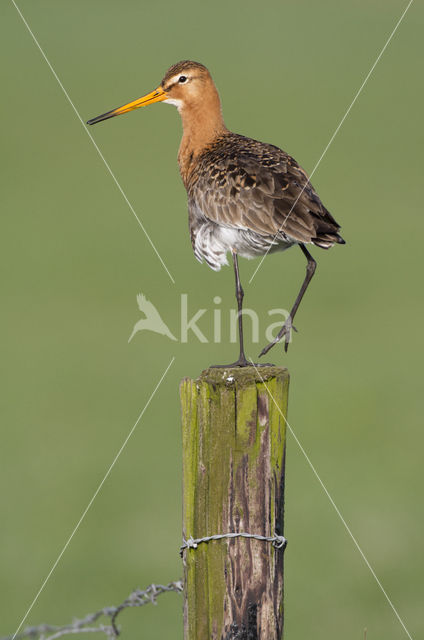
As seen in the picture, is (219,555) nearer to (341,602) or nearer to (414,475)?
(341,602)

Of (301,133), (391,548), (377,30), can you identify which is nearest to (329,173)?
(301,133)

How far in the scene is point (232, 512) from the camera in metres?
4.93

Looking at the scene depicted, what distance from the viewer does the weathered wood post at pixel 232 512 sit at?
194 inches

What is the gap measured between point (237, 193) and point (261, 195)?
7.5 inches

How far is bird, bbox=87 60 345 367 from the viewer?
22.7ft

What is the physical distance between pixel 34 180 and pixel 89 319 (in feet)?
47.1

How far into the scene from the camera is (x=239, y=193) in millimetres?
7254

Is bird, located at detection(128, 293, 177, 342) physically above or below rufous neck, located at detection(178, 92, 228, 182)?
above

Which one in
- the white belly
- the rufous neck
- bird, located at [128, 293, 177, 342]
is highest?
bird, located at [128, 293, 177, 342]

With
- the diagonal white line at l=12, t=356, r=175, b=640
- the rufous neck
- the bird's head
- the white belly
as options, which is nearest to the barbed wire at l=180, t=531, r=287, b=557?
the white belly

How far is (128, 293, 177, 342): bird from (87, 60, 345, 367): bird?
11018mm

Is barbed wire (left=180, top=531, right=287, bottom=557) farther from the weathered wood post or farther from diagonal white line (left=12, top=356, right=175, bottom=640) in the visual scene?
diagonal white line (left=12, top=356, right=175, bottom=640)

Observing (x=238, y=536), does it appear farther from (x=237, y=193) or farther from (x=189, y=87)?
(x=189, y=87)

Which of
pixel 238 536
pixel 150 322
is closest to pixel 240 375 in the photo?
pixel 238 536
